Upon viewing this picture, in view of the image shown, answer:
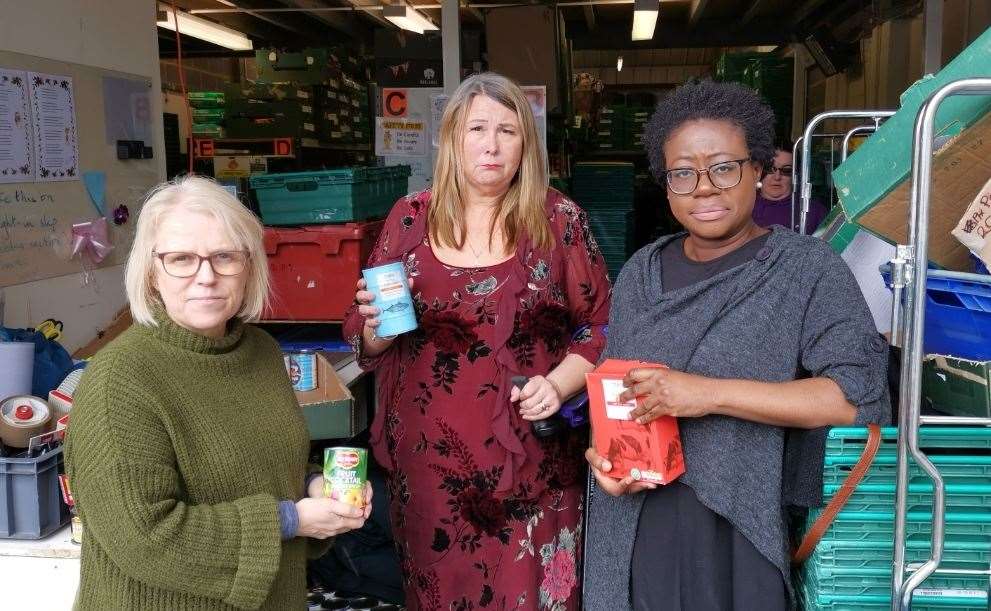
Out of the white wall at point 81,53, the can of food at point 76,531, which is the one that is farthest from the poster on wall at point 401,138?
the can of food at point 76,531

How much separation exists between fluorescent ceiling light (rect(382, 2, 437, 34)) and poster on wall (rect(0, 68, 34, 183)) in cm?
430

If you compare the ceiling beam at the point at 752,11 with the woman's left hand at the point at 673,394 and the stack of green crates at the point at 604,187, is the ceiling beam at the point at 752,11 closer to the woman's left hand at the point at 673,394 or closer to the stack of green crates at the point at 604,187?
the stack of green crates at the point at 604,187

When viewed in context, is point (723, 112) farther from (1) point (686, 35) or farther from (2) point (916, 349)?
(1) point (686, 35)

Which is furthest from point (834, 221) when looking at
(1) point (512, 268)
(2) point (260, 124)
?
(2) point (260, 124)

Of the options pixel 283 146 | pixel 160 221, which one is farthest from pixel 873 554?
pixel 283 146

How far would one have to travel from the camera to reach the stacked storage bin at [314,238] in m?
3.72

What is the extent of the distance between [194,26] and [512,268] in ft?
25.0

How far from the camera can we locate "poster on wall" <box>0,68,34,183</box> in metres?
2.81

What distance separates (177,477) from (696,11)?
Answer: 906 cm

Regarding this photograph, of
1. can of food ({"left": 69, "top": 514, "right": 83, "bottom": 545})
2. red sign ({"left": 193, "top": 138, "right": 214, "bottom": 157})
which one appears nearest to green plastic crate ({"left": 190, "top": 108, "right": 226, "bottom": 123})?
red sign ({"left": 193, "top": 138, "right": 214, "bottom": 157})

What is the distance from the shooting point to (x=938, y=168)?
157cm

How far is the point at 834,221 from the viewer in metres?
2.75

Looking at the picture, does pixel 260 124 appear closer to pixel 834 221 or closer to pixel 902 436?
pixel 834 221

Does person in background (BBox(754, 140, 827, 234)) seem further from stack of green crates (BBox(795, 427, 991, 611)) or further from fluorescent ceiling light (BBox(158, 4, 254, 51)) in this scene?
fluorescent ceiling light (BBox(158, 4, 254, 51))
